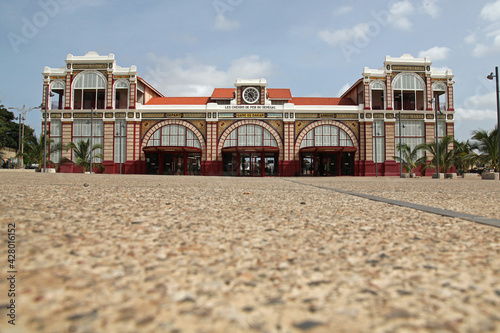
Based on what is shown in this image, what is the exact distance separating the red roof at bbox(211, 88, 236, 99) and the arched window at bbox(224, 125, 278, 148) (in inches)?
157

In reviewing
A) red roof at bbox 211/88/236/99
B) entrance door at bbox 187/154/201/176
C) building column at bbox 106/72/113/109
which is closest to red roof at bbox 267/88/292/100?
red roof at bbox 211/88/236/99

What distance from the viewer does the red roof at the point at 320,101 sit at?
106 feet

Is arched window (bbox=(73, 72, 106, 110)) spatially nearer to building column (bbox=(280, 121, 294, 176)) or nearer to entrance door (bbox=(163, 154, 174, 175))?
entrance door (bbox=(163, 154, 174, 175))

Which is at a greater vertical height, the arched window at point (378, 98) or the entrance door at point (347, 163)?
the arched window at point (378, 98)

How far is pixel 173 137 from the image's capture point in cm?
3000

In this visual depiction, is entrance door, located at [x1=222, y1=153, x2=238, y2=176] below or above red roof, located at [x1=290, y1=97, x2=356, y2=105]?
below

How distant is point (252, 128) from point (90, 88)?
52.5ft

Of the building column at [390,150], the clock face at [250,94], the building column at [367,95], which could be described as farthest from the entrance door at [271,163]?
the building column at [390,150]

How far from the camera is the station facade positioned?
29.7m

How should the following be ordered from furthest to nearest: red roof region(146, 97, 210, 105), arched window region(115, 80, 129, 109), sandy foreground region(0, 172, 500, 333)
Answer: red roof region(146, 97, 210, 105) < arched window region(115, 80, 129, 109) < sandy foreground region(0, 172, 500, 333)

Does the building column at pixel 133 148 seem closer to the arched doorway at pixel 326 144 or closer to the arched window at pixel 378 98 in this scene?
the arched doorway at pixel 326 144

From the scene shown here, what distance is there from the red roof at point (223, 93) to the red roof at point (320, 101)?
6179 mm

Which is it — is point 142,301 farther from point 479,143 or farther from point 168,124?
point 168,124

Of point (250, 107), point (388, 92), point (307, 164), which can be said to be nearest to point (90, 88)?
point (250, 107)
